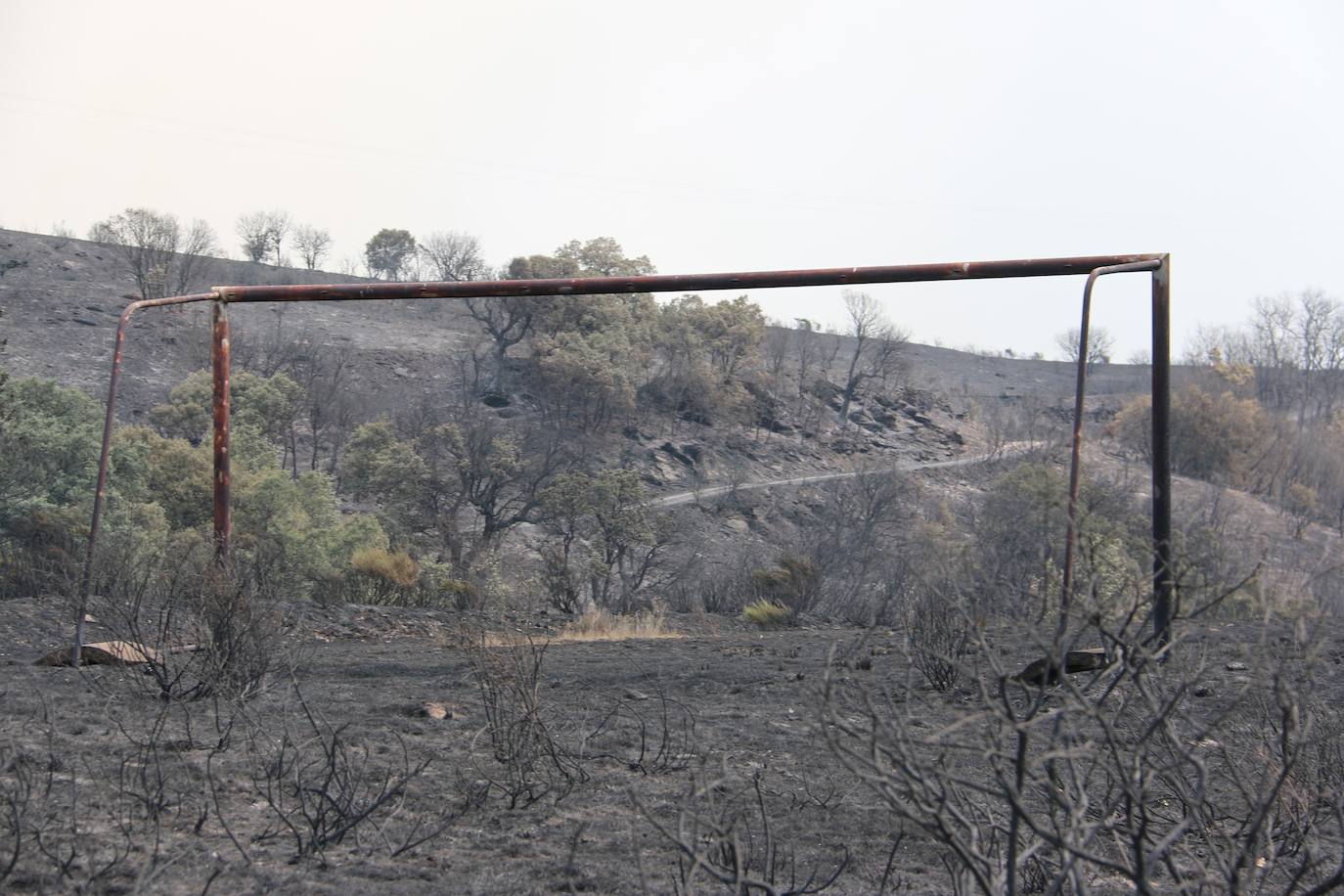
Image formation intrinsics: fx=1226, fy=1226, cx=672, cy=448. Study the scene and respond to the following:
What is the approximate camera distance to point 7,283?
5303 cm

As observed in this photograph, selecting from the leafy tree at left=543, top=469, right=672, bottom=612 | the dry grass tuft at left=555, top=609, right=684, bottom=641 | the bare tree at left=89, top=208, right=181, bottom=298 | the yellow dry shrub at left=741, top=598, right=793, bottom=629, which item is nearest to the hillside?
the bare tree at left=89, top=208, right=181, bottom=298

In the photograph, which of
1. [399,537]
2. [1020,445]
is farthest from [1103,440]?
[399,537]

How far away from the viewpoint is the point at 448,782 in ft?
19.5

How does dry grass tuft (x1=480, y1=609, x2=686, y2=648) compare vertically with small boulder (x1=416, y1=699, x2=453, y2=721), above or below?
below

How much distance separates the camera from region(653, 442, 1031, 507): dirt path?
47356mm

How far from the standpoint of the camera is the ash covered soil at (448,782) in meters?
4.44

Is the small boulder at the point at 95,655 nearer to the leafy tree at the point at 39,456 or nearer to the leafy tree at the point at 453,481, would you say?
the leafy tree at the point at 39,456

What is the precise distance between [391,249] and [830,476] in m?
38.7

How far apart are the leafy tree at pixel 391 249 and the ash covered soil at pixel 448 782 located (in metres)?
70.7

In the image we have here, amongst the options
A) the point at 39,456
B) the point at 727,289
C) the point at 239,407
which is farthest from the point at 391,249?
the point at 727,289

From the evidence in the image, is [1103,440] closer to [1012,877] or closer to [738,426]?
[738,426]

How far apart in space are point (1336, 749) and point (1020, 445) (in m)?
58.0

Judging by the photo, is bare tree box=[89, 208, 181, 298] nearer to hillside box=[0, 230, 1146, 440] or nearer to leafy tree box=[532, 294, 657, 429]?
hillside box=[0, 230, 1146, 440]

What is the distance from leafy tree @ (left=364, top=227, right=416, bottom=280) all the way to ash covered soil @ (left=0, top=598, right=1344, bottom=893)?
232ft
